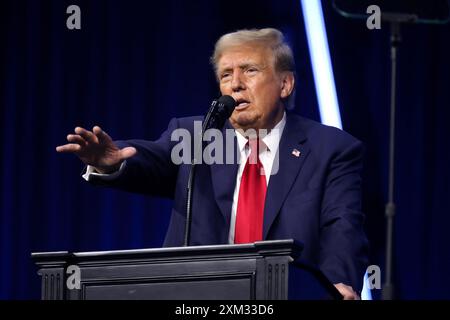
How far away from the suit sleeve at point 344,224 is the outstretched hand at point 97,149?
0.68m

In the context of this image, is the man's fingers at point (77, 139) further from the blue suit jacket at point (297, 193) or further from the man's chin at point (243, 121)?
the man's chin at point (243, 121)

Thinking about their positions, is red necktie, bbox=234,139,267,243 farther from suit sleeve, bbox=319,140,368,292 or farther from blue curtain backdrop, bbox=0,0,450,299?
blue curtain backdrop, bbox=0,0,450,299

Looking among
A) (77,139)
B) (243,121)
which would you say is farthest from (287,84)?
(77,139)

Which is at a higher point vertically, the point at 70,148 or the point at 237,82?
the point at 237,82

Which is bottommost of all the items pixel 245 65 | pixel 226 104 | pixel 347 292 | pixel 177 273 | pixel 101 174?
pixel 347 292

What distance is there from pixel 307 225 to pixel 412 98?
1.24m

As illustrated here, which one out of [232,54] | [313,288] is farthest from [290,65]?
[313,288]

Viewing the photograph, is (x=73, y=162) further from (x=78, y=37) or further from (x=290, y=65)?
→ (x=290, y=65)

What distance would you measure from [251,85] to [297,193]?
0.49 metres

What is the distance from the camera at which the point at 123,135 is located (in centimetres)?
485

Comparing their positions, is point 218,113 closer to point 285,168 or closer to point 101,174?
point 101,174

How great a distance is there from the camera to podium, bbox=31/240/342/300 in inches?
106

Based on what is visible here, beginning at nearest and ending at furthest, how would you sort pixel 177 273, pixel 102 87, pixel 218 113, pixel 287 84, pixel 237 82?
pixel 177 273 → pixel 218 113 → pixel 237 82 → pixel 287 84 → pixel 102 87

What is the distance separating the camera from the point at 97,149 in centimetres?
325
